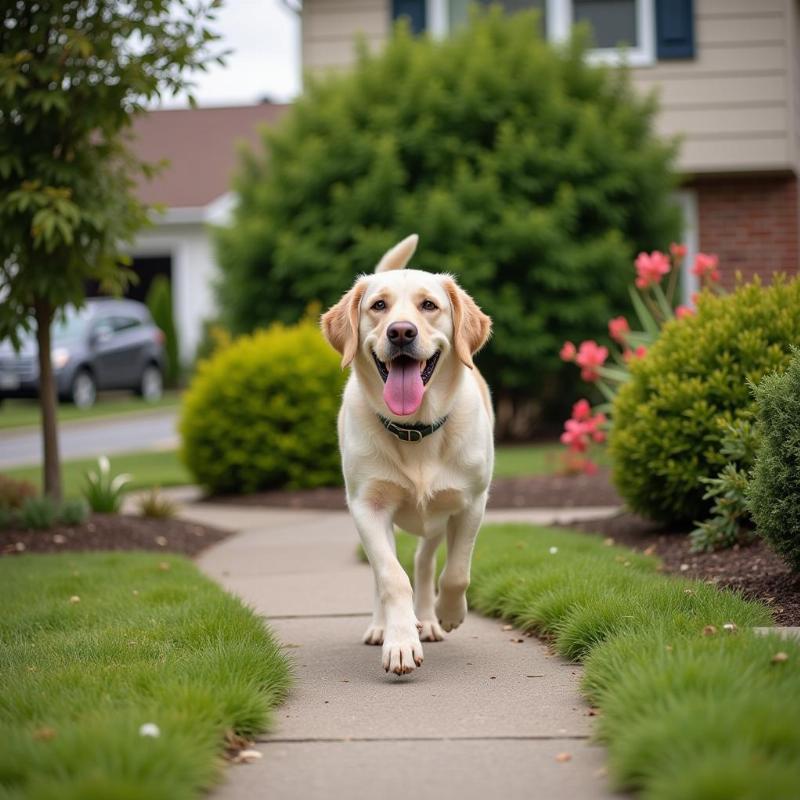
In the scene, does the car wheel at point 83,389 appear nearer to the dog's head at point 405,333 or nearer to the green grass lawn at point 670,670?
the green grass lawn at point 670,670

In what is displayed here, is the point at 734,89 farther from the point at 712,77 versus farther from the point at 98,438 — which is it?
the point at 98,438

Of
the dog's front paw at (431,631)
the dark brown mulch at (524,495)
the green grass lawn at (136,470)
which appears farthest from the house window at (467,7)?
the dog's front paw at (431,631)

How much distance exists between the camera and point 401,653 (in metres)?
4.46

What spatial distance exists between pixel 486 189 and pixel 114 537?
634cm

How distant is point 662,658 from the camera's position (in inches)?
145

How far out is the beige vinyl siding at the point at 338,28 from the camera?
1555cm

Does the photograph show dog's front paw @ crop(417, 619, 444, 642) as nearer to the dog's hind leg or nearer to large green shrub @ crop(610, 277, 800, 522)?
the dog's hind leg

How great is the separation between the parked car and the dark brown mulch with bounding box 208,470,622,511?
12.5 m

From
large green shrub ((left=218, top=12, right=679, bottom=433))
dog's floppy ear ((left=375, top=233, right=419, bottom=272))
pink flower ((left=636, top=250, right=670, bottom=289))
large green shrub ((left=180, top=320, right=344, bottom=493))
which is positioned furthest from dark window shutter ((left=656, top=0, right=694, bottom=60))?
dog's floppy ear ((left=375, top=233, right=419, bottom=272))

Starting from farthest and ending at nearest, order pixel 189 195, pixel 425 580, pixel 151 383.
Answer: pixel 189 195 → pixel 151 383 → pixel 425 580

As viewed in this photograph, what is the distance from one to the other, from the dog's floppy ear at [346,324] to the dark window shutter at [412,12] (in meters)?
11.2

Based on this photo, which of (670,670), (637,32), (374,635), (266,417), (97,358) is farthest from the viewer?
(97,358)

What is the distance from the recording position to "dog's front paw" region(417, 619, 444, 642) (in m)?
5.43

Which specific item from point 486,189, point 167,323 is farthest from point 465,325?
point 167,323
